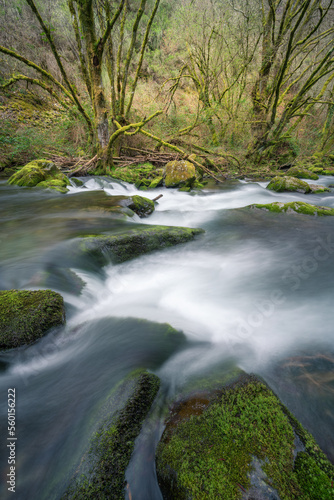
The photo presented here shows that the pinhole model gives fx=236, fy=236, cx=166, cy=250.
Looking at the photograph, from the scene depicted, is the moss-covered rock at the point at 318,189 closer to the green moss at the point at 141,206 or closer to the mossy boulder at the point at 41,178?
the green moss at the point at 141,206

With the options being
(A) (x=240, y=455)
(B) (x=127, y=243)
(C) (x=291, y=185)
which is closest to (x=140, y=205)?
(B) (x=127, y=243)

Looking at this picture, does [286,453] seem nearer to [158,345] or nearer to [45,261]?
[158,345]

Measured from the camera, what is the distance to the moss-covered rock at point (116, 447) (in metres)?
1.10

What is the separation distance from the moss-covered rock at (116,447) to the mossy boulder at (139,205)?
166 inches

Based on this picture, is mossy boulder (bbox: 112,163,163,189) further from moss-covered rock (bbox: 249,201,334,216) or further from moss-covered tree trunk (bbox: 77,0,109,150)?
moss-covered rock (bbox: 249,201,334,216)

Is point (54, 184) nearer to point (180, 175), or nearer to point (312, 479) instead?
point (180, 175)

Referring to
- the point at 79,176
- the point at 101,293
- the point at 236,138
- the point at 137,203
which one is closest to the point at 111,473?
the point at 101,293

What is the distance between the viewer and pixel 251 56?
33.1 ft

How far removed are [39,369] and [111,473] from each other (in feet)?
3.31

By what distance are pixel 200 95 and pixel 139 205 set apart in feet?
32.0

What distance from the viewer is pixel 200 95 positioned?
12047 mm

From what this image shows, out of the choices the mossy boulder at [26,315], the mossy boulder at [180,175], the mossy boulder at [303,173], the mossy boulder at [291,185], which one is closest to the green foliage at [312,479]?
the mossy boulder at [26,315]

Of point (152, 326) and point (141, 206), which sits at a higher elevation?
point (141, 206)

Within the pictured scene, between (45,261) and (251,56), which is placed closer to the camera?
(45,261)
